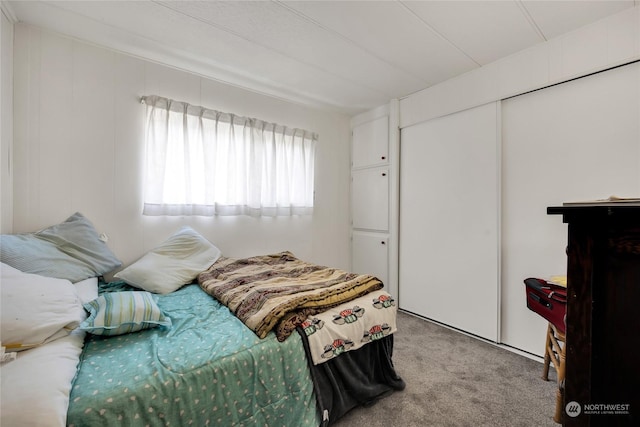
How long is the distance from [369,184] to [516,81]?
1754 millimetres

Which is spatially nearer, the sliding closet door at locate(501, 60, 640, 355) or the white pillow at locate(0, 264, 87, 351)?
the white pillow at locate(0, 264, 87, 351)

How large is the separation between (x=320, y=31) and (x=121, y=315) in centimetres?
214

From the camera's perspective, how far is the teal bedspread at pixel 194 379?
3.02ft

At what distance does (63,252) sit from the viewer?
5.94 ft

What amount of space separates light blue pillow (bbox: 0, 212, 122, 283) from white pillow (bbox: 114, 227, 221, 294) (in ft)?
0.62

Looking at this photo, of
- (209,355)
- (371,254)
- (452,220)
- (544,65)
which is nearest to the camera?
(209,355)

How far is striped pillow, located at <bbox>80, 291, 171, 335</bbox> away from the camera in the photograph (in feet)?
3.98

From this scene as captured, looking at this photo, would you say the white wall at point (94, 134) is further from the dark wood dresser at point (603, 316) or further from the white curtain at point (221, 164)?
the dark wood dresser at point (603, 316)

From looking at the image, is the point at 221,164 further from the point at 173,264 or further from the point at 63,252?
the point at 63,252

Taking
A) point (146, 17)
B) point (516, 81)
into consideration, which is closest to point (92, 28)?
point (146, 17)

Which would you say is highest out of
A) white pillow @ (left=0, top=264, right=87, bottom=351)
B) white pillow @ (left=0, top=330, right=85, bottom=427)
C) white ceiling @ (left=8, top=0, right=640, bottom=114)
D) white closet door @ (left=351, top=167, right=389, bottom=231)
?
white ceiling @ (left=8, top=0, right=640, bottom=114)

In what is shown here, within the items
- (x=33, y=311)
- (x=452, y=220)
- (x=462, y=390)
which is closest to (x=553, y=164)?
(x=452, y=220)

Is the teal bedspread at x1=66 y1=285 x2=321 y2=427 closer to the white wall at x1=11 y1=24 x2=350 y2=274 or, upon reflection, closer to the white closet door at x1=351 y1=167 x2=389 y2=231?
the white wall at x1=11 y1=24 x2=350 y2=274

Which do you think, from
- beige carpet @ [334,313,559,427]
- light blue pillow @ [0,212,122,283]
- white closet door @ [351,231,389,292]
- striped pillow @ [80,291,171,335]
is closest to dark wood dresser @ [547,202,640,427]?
beige carpet @ [334,313,559,427]
